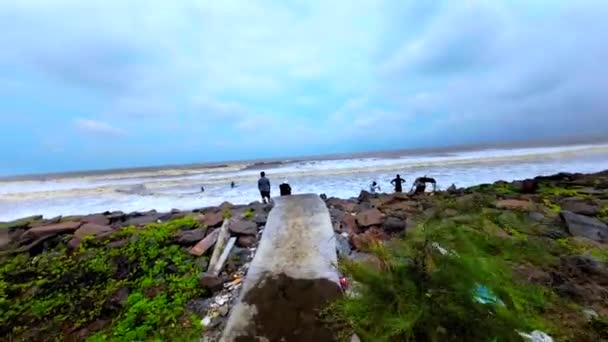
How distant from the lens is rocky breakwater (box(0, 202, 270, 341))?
4441 millimetres

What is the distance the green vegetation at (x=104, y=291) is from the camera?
4.38 metres

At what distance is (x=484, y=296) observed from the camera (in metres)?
2.59

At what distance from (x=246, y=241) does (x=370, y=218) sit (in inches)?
95.6

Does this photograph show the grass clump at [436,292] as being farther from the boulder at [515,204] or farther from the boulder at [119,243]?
the boulder at [515,204]

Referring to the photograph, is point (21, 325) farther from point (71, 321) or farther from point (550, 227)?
point (550, 227)

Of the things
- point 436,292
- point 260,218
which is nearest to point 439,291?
point 436,292

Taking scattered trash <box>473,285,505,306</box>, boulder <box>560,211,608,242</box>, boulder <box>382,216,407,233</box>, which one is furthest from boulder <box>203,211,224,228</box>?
boulder <box>560,211,608,242</box>

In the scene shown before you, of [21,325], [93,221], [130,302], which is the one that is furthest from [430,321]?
[93,221]

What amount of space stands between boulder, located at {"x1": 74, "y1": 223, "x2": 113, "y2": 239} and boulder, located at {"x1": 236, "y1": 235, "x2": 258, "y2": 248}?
9.99ft

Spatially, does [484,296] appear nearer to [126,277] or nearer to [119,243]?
[126,277]

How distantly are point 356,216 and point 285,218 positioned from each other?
1.44 meters

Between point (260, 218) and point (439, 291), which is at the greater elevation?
point (439, 291)

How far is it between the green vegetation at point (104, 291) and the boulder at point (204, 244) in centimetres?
19

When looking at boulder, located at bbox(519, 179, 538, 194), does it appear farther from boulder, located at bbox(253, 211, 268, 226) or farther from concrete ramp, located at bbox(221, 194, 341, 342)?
boulder, located at bbox(253, 211, 268, 226)
